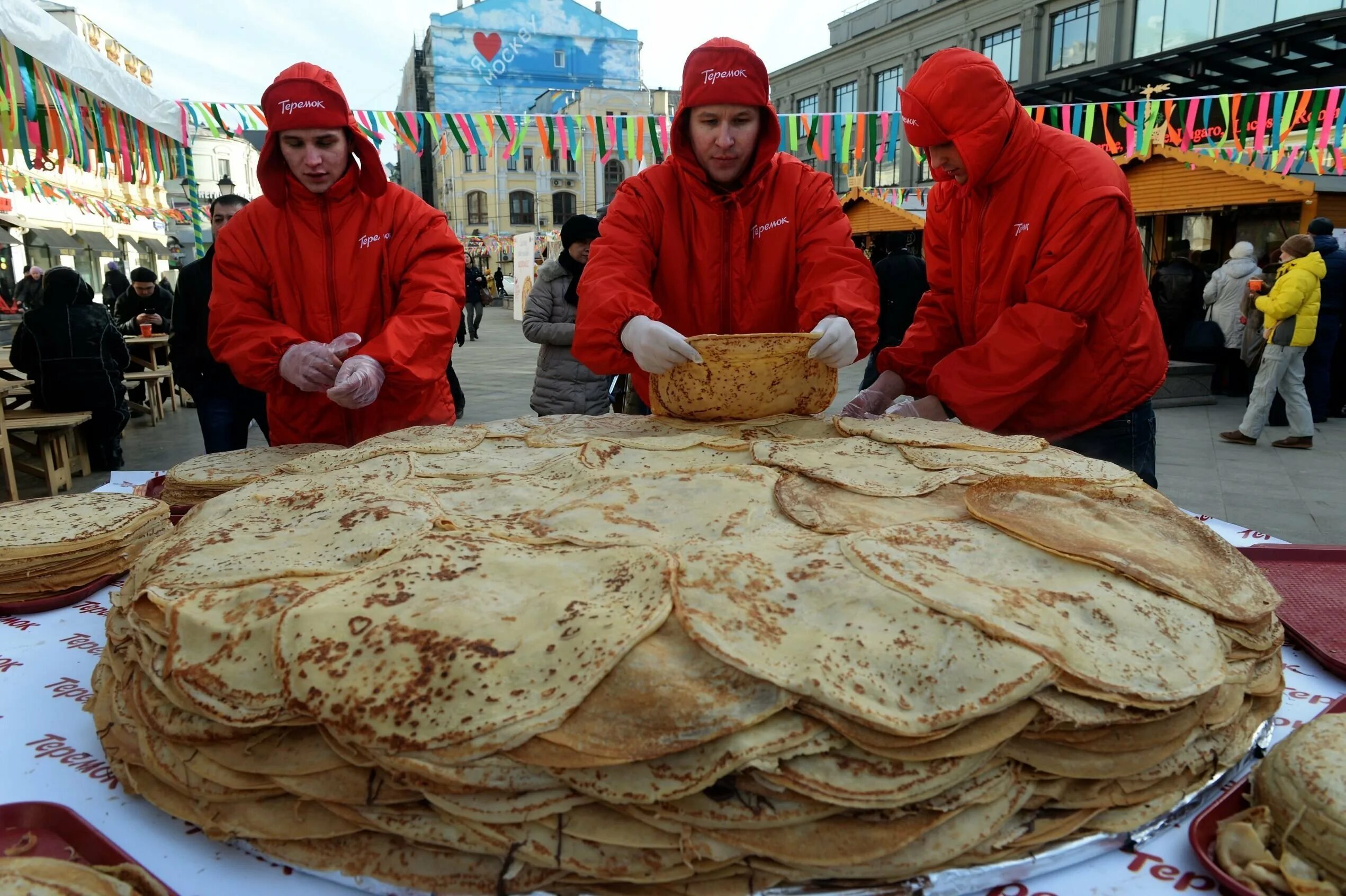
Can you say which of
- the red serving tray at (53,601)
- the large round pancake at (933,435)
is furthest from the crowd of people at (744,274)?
the red serving tray at (53,601)

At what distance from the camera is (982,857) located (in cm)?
104

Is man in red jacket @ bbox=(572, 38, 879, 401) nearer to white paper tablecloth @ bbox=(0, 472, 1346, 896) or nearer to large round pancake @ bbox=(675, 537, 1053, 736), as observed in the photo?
large round pancake @ bbox=(675, 537, 1053, 736)

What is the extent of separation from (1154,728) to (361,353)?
6.55ft

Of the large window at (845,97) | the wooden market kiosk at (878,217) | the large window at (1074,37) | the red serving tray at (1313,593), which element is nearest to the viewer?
the red serving tray at (1313,593)

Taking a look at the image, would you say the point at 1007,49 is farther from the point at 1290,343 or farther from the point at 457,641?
the point at 457,641

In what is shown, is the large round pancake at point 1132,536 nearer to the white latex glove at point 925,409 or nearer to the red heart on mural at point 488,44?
the white latex glove at point 925,409

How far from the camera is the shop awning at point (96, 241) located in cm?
2006

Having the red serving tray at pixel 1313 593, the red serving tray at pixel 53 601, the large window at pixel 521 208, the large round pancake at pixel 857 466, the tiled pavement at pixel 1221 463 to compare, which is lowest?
the tiled pavement at pixel 1221 463

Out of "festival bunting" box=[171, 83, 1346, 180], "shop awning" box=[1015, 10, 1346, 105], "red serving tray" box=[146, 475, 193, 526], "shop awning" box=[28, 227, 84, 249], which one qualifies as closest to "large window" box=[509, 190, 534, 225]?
"shop awning" box=[28, 227, 84, 249]

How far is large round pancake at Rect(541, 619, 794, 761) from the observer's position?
952 millimetres

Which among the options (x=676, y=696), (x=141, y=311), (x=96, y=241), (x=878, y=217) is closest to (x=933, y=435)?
(x=676, y=696)

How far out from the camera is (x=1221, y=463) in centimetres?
632

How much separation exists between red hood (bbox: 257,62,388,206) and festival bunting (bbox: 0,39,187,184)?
9.29ft

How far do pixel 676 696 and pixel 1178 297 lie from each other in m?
10.9
